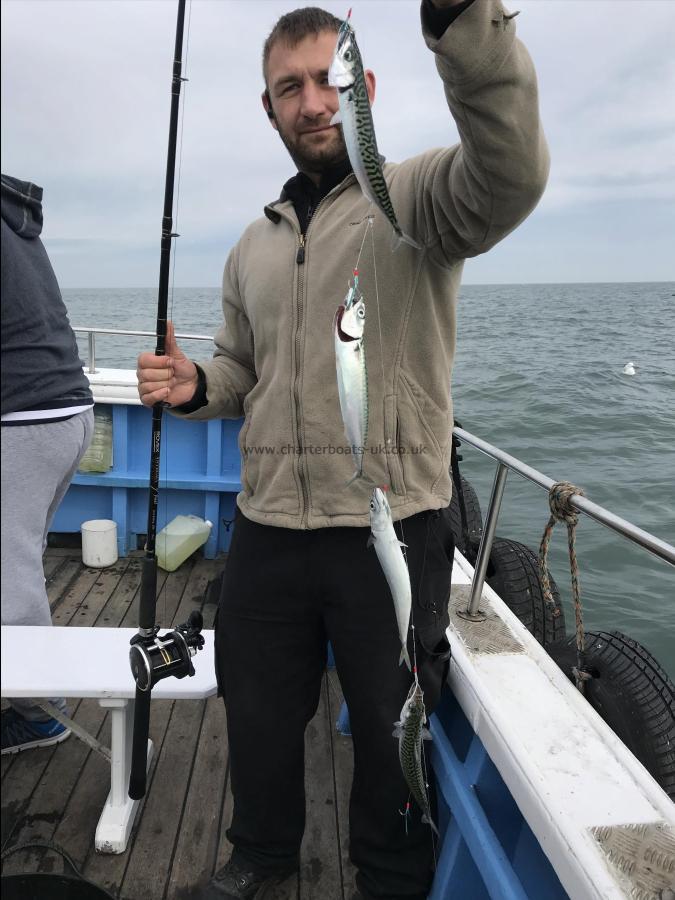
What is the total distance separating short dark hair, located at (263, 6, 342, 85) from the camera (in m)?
1.62

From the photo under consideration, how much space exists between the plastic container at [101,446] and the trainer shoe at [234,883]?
3272 millimetres

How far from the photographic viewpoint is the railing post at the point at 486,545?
236 cm

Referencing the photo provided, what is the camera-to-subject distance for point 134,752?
77.6 inches

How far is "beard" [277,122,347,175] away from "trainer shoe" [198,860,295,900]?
2.22 metres

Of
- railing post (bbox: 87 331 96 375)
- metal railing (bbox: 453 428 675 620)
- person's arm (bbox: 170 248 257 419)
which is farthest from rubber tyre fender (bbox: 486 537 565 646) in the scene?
railing post (bbox: 87 331 96 375)

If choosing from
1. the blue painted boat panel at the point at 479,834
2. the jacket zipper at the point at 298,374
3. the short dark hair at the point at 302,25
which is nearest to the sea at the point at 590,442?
the jacket zipper at the point at 298,374

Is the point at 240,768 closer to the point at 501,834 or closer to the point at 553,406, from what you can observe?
the point at 501,834

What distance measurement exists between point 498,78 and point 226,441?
3.93 m

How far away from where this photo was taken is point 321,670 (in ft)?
6.83

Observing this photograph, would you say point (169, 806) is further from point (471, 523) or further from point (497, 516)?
point (471, 523)

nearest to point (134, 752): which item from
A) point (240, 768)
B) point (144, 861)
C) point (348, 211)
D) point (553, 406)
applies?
point (240, 768)

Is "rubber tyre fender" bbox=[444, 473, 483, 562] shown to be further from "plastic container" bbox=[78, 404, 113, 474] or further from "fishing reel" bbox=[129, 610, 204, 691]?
"plastic container" bbox=[78, 404, 113, 474]

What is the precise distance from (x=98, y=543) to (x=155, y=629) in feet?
9.50

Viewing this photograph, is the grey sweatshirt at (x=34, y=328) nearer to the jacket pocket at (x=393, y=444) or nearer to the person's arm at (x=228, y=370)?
the person's arm at (x=228, y=370)
